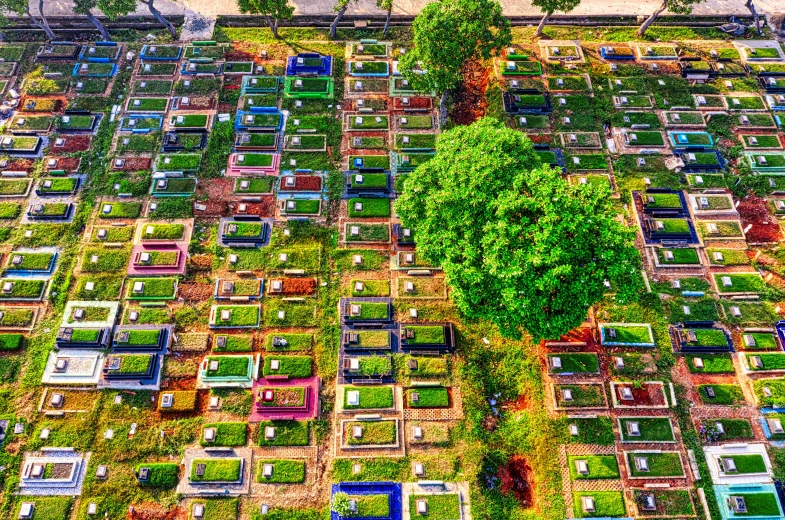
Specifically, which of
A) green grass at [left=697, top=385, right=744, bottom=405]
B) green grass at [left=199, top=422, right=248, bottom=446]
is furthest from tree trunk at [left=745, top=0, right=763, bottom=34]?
green grass at [left=199, top=422, right=248, bottom=446]

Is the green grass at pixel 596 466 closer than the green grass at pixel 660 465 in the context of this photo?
Yes

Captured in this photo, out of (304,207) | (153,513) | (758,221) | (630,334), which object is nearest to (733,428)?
(630,334)

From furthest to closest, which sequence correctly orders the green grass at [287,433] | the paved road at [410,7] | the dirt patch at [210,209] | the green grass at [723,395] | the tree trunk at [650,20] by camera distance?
1. the paved road at [410,7]
2. the tree trunk at [650,20]
3. the dirt patch at [210,209]
4. the green grass at [723,395]
5. the green grass at [287,433]

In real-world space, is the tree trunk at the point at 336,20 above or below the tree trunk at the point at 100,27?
above

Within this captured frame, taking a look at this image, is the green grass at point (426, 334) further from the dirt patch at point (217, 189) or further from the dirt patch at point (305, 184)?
the dirt patch at point (217, 189)

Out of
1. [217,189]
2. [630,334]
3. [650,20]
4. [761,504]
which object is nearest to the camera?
[761,504]

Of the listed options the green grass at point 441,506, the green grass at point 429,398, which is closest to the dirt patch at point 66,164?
the green grass at point 429,398

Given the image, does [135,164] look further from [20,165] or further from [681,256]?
[681,256]
